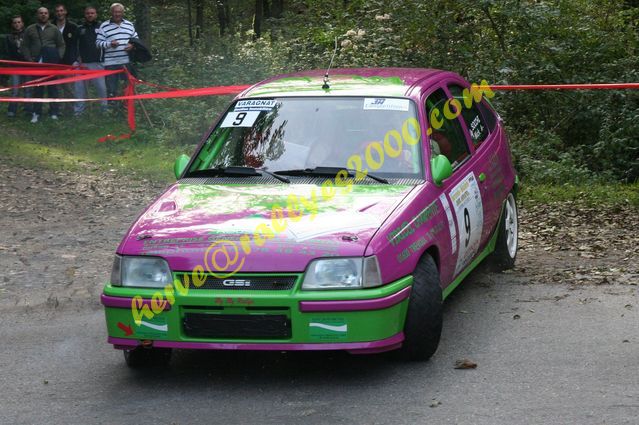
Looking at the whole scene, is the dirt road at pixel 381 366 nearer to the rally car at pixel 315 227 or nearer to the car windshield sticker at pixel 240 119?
the rally car at pixel 315 227

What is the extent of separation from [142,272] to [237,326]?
25.5 inches

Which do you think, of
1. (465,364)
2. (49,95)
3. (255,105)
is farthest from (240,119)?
(49,95)

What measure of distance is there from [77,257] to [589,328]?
183 inches

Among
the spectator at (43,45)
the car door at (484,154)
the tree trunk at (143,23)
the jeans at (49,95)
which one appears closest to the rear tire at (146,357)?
the car door at (484,154)

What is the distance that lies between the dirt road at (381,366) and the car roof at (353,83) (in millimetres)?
1604

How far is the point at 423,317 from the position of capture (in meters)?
6.02

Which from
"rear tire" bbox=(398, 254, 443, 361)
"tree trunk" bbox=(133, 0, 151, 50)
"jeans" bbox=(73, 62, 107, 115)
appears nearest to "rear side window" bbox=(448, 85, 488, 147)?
"rear tire" bbox=(398, 254, 443, 361)

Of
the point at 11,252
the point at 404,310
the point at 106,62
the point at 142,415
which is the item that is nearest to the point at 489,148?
the point at 404,310

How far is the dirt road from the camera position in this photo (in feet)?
18.0

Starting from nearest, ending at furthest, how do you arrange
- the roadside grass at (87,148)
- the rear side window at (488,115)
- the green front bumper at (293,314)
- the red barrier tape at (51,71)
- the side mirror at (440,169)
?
the green front bumper at (293,314)
the side mirror at (440,169)
the rear side window at (488,115)
the roadside grass at (87,148)
the red barrier tape at (51,71)

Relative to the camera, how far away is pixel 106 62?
17766 mm

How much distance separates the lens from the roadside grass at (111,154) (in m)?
12.0

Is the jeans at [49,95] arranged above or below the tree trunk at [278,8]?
below

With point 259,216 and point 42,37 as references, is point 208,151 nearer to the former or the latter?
point 259,216
